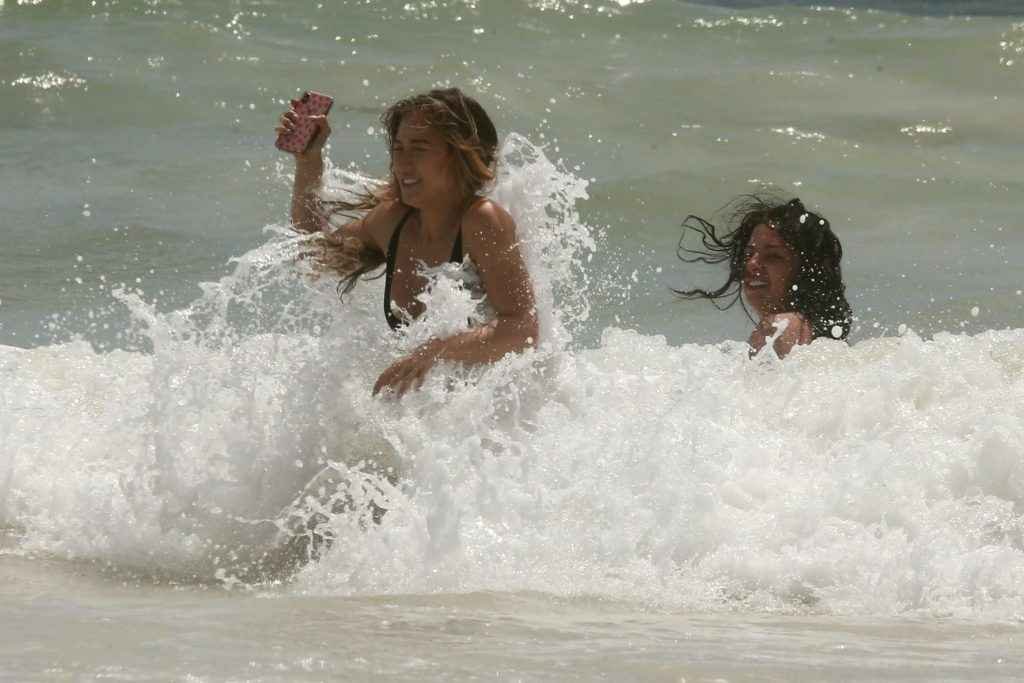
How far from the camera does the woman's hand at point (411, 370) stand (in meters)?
4.99

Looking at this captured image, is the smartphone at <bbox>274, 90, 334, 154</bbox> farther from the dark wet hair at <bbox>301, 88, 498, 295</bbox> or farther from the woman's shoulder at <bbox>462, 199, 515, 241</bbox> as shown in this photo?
the woman's shoulder at <bbox>462, 199, 515, 241</bbox>

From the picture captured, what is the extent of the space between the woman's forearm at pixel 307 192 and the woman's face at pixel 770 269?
1845 mm

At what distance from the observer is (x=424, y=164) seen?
5.14m

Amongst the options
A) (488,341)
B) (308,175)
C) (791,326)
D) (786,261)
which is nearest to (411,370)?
(488,341)

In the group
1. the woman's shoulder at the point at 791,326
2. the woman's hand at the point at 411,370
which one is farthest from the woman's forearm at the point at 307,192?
the woman's shoulder at the point at 791,326

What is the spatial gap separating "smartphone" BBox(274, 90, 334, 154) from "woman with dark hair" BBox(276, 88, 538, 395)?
0.07 feet

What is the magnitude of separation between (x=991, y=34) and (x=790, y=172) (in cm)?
381

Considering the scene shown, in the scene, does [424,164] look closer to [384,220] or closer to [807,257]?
[384,220]

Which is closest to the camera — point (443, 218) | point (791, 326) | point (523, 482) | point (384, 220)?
point (523, 482)

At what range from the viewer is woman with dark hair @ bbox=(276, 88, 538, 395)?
502cm

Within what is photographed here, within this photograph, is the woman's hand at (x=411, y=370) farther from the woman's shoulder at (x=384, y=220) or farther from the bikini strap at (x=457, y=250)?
the woman's shoulder at (x=384, y=220)

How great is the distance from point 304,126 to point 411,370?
0.85 m

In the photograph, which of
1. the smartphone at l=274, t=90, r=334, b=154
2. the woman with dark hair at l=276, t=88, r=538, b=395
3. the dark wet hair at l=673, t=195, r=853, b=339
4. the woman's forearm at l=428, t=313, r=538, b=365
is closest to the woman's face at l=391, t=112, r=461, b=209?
the woman with dark hair at l=276, t=88, r=538, b=395

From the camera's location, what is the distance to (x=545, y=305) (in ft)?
17.4
